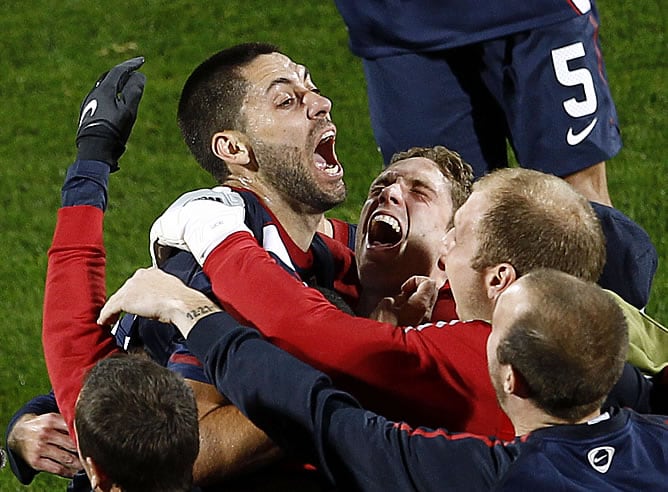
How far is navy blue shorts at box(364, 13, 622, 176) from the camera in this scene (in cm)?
450

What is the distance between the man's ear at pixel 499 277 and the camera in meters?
2.80

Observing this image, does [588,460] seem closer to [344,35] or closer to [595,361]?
[595,361]

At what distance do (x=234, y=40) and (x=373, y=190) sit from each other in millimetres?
4603

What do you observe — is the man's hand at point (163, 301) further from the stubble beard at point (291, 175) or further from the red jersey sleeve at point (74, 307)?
the stubble beard at point (291, 175)

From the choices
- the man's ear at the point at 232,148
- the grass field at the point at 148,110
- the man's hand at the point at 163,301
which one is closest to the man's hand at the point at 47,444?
the man's hand at the point at 163,301

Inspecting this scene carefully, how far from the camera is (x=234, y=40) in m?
8.12

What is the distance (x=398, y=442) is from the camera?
2.57 metres

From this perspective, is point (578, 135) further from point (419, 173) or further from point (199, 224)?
point (199, 224)

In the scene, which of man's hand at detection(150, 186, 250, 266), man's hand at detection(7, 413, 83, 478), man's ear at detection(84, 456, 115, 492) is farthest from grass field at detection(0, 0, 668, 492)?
man's ear at detection(84, 456, 115, 492)

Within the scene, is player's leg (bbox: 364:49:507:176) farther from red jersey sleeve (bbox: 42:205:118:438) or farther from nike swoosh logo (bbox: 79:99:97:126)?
red jersey sleeve (bbox: 42:205:118:438)

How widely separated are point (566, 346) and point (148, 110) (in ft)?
17.6

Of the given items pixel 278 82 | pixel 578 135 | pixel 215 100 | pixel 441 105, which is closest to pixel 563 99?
pixel 578 135

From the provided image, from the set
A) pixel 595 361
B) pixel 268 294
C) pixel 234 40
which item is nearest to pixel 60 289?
pixel 268 294

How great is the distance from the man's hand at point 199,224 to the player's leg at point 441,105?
5.60 ft
